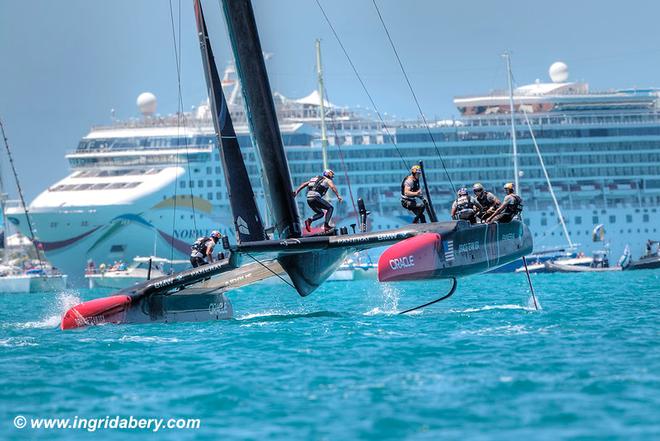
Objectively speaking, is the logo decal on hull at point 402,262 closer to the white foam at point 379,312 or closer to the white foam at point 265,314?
the white foam at point 379,312

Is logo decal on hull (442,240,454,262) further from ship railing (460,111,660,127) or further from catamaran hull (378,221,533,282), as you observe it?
ship railing (460,111,660,127)

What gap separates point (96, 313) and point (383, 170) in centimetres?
5035

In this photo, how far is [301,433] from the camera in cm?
856

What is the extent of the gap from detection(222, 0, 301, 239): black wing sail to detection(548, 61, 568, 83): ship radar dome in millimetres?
61761

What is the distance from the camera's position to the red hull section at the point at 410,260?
52.8 feet

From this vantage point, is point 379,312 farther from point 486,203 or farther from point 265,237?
point 265,237

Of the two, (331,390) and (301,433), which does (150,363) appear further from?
(301,433)

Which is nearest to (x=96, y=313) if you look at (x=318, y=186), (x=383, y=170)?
(x=318, y=186)

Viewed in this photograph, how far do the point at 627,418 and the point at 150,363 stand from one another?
566cm

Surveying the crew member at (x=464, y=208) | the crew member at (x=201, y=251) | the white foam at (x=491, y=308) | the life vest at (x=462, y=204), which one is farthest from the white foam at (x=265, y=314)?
the life vest at (x=462, y=204)

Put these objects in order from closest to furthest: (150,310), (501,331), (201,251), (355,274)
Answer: (501,331) → (150,310) → (201,251) → (355,274)

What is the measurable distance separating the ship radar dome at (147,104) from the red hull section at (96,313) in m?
58.6

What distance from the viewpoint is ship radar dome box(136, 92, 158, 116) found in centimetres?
7561

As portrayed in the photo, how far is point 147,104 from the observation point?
75875mm
